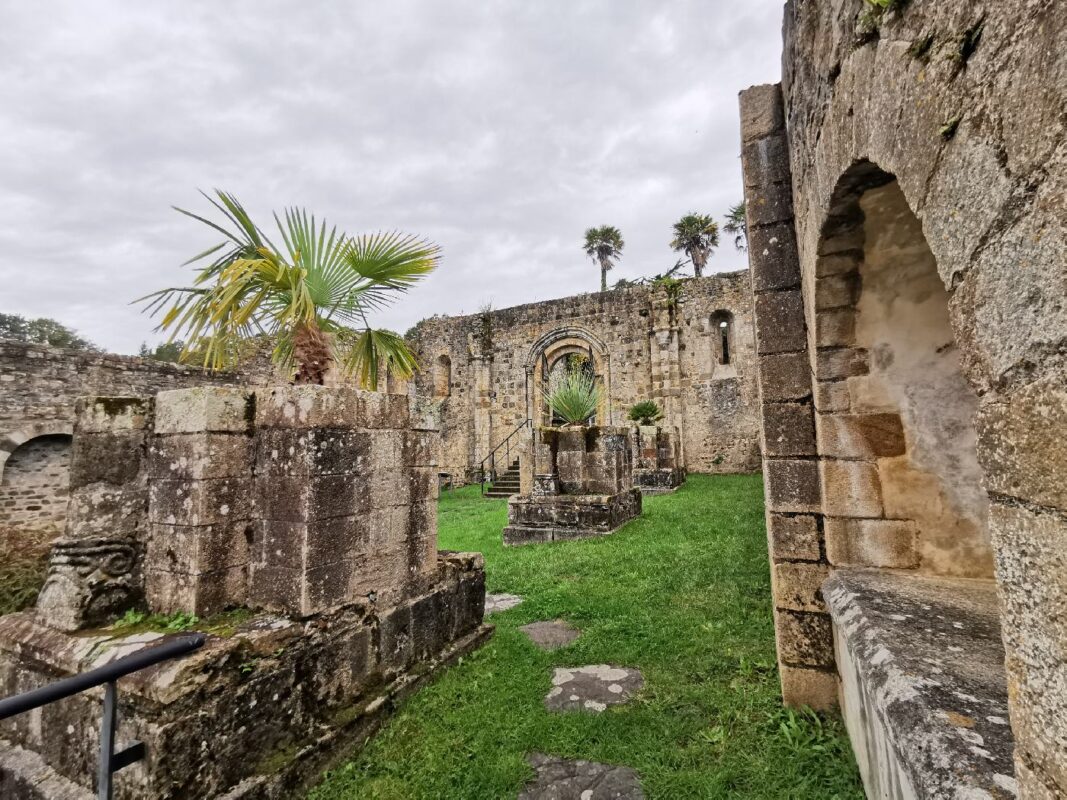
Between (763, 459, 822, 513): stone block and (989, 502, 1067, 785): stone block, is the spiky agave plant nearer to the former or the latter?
(763, 459, 822, 513): stone block

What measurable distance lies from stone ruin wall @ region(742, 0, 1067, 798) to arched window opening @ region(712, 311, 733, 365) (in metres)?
13.2

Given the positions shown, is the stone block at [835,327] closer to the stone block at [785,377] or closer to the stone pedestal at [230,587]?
the stone block at [785,377]

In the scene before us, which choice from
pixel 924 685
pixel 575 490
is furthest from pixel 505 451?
pixel 924 685

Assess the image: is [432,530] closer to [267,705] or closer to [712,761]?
[267,705]

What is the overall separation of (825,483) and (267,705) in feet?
9.78

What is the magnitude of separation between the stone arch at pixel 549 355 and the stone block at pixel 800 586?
43.6 feet

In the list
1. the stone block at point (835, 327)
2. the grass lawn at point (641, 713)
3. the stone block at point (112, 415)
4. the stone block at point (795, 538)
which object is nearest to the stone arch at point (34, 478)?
the stone block at point (112, 415)

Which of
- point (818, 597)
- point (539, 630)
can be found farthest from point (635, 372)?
point (818, 597)

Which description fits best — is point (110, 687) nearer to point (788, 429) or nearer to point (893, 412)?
point (788, 429)

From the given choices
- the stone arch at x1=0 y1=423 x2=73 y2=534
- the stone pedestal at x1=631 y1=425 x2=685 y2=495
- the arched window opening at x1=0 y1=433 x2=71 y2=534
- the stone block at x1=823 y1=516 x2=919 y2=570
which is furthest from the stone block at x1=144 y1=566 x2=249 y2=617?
the stone pedestal at x1=631 y1=425 x2=685 y2=495

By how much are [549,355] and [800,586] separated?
1478 cm

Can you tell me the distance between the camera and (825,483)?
8.91 ft

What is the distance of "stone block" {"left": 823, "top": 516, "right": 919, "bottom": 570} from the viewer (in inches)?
100.0

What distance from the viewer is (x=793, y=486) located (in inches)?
113
